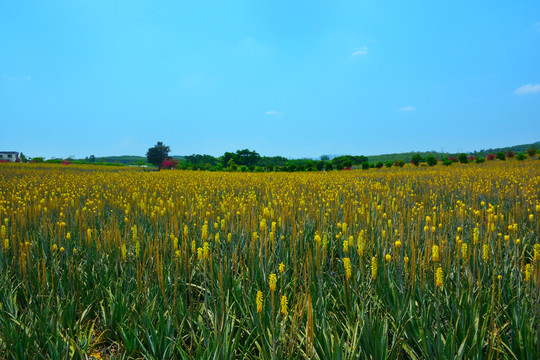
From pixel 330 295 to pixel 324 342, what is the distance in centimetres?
78

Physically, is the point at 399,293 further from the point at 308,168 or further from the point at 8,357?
the point at 308,168

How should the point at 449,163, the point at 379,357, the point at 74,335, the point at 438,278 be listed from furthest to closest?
the point at 449,163
the point at 74,335
the point at 379,357
the point at 438,278

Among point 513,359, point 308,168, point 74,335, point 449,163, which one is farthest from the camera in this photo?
point 308,168

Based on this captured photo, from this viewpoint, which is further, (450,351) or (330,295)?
(330,295)

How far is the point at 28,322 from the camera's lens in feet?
7.98

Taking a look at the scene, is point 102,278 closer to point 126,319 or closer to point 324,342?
point 126,319

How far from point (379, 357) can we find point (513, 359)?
973mm

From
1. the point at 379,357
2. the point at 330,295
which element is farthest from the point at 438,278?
the point at 330,295

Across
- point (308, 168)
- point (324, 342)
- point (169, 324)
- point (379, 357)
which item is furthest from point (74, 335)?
point (308, 168)

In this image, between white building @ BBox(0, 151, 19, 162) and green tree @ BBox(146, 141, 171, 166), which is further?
white building @ BBox(0, 151, 19, 162)

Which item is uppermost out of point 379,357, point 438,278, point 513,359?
point 438,278

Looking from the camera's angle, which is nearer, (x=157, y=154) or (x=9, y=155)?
(x=157, y=154)

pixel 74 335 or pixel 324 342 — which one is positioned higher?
pixel 324 342

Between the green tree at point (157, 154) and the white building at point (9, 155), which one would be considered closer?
the green tree at point (157, 154)
